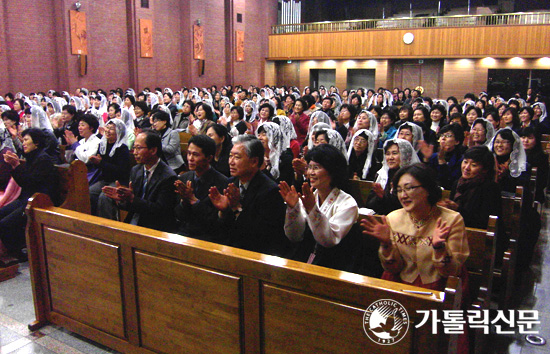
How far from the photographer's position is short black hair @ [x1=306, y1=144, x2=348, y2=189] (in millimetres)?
→ 2680

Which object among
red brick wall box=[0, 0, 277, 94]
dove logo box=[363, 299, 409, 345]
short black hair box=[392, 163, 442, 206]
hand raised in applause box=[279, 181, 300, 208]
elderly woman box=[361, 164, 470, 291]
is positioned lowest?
dove logo box=[363, 299, 409, 345]

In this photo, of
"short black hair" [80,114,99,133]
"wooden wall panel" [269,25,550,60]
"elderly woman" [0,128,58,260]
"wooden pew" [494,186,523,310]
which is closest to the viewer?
"wooden pew" [494,186,523,310]

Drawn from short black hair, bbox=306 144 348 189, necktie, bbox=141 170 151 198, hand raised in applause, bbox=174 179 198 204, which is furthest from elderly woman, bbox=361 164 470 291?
necktie, bbox=141 170 151 198

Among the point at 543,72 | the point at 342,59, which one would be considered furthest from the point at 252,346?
the point at 342,59

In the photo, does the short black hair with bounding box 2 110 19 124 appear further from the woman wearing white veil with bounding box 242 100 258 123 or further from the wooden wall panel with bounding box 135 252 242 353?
the wooden wall panel with bounding box 135 252 242 353

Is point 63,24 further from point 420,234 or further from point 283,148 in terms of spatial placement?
point 420,234

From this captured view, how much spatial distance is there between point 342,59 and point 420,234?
18.7 metres

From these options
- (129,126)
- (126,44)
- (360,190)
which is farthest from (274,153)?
(126,44)

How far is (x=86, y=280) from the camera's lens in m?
2.88

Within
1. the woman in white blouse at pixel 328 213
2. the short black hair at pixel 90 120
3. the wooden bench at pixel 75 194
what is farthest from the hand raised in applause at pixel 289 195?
the short black hair at pixel 90 120

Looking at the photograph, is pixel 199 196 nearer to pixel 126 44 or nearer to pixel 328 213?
pixel 328 213

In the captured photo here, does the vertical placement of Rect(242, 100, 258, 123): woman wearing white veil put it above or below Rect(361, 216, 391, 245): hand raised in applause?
above

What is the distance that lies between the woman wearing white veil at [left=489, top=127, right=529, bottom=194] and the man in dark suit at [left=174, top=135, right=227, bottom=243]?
2.92m

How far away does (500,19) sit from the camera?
16469 mm
